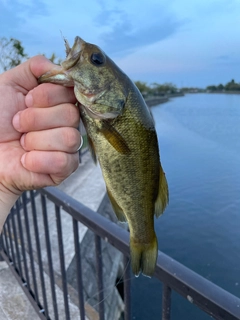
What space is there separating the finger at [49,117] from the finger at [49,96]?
20 mm

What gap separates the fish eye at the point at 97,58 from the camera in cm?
89

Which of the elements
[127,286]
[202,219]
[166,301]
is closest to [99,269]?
[127,286]

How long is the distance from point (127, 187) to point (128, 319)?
78cm

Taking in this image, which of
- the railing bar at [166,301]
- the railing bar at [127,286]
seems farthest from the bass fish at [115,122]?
the railing bar at [127,286]

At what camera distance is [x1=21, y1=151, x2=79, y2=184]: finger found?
0.94m

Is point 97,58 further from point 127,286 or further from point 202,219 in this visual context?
point 202,219

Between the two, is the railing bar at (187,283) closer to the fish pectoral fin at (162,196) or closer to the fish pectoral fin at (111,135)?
the fish pectoral fin at (162,196)

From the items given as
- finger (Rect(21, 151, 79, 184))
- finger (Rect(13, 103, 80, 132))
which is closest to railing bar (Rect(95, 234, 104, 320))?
finger (Rect(21, 151, 79, 184))

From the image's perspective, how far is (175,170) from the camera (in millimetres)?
10734

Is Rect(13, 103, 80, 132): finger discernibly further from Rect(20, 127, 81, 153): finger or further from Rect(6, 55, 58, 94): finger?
Rect(6, 55, 58, 94): finger

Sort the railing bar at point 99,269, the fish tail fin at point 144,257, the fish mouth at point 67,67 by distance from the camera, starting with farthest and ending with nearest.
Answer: the railing bar at point 99,269 < the fish tail fin at point 144,257 < the fish mouth at point 67,67

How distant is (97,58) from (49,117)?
0.24 metres

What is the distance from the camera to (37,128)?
93cm

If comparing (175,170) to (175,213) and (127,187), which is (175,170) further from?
(127,187)
